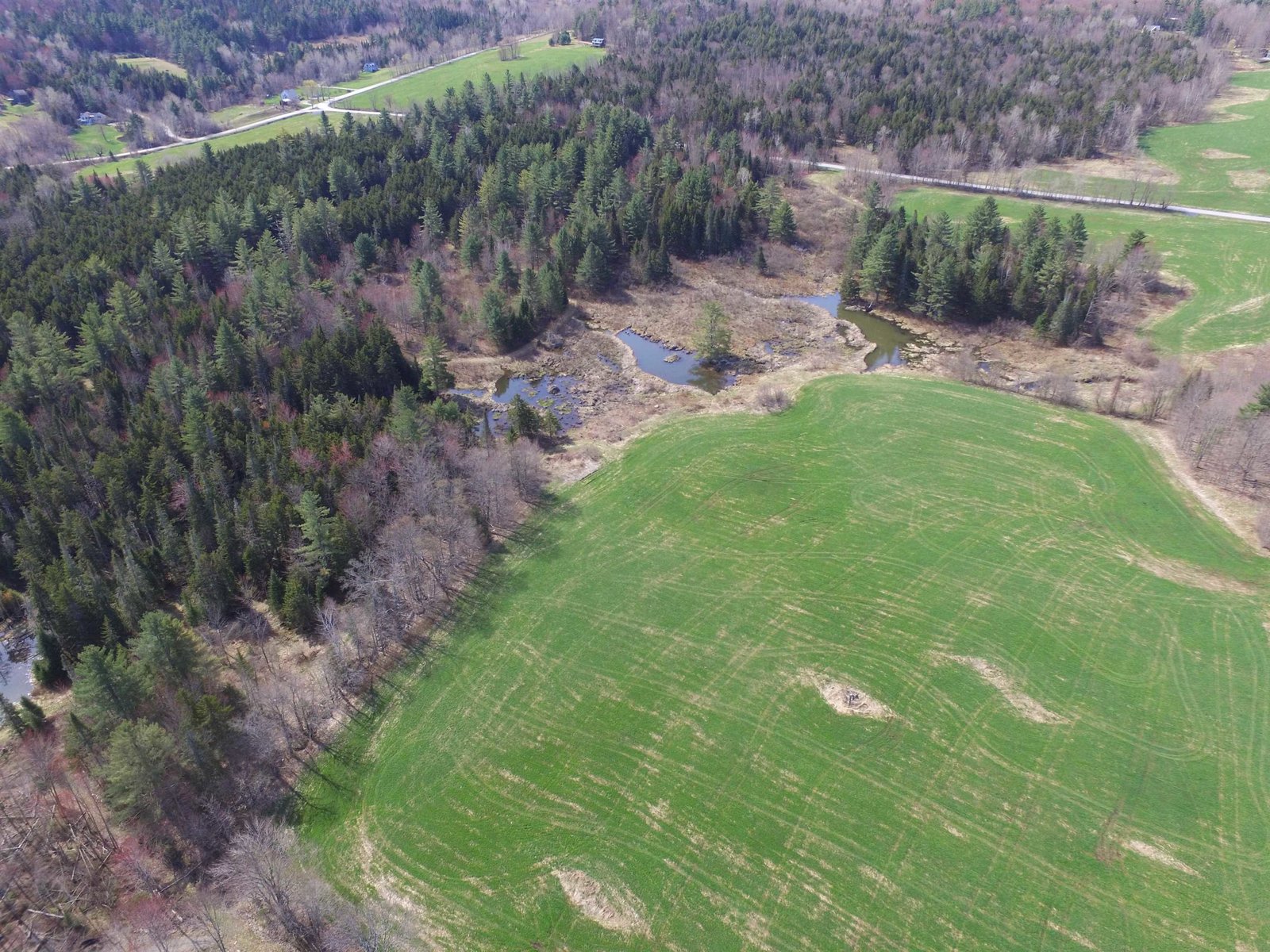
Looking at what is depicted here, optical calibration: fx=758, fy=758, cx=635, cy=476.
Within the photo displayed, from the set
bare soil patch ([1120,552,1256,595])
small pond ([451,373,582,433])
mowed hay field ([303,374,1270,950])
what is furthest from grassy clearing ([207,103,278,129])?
bare soil patch ([1120,552,1256,595])

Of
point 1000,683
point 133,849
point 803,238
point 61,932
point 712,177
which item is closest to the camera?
point 61,932

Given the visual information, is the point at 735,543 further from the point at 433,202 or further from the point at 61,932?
the point at 433,202

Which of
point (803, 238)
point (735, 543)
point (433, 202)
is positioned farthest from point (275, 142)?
point (735, 543)

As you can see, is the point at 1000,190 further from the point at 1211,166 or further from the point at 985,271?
the point at 985,271

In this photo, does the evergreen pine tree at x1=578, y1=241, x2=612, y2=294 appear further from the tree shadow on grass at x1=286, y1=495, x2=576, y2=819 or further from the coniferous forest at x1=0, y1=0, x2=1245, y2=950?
the tree shadow on grass at x1=286, y1=495, x2=576, y2=819

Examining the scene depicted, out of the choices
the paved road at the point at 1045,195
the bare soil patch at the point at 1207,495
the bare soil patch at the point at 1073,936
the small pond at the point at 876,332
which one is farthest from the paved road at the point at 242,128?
the bare soil patch at the point at 1073,936
